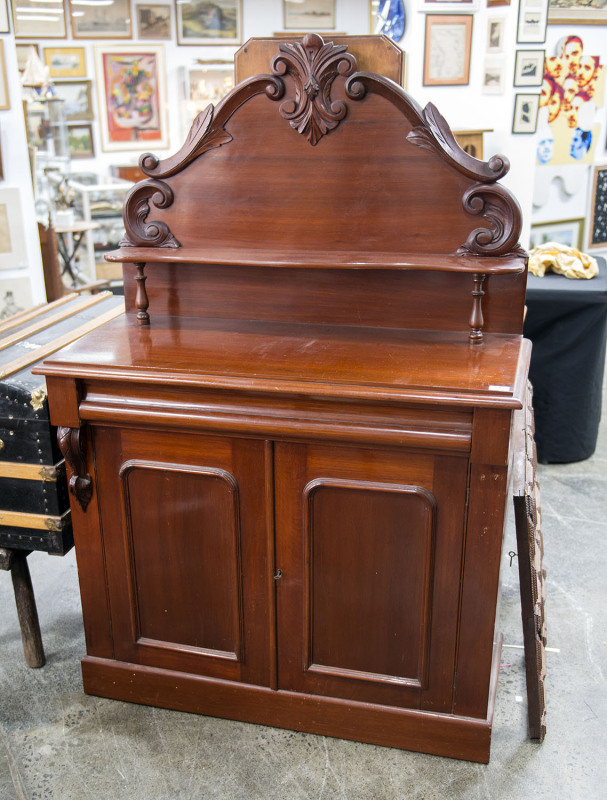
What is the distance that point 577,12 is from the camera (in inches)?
262

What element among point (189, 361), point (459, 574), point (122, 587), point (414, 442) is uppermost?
point (189, 361)

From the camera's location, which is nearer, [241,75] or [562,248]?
[241,75]

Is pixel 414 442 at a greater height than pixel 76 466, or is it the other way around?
pixel 414 442

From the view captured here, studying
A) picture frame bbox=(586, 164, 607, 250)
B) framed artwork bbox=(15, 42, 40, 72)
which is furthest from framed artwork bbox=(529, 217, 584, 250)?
framed artwork bbox=(15, 42, 40, 72)

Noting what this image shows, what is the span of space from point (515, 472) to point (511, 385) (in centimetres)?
44

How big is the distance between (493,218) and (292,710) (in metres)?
1.61

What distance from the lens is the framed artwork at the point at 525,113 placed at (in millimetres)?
5027

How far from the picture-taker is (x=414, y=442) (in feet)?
6.85

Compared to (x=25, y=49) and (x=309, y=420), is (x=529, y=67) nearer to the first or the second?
(x=309, y=420)

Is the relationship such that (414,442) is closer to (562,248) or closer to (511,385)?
(511,385)

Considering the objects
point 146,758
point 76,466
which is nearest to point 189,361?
point 76,466

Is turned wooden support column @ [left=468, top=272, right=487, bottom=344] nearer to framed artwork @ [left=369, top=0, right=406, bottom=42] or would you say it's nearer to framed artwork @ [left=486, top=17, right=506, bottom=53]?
framed artwork @ [left=486, top=17, right=506, bottom=53]

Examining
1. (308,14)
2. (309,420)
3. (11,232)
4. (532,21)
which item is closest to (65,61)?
(308,14)

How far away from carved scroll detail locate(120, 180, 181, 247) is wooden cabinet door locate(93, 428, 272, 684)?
609 mm
